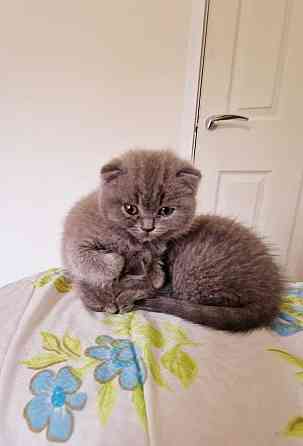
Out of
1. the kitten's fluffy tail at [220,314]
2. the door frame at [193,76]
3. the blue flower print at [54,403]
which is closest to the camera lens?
the blue flower print at [54,403]

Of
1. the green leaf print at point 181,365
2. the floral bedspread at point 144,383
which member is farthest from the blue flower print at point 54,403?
the green leaf print at point 181,365

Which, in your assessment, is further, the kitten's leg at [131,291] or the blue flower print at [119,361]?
the kitten's leg at [131,291]

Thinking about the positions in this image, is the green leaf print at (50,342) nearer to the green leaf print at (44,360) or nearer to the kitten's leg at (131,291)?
the green leaf print at (44,360)

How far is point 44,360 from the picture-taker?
356 mm

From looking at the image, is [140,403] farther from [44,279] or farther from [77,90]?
[77,90]

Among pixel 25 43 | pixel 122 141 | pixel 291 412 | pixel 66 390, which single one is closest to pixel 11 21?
pixel 25 43

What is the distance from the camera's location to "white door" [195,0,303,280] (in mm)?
1054

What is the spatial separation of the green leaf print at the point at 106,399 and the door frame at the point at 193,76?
1009 mm

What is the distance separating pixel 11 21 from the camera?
1084mm

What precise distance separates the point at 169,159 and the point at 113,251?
205 mm

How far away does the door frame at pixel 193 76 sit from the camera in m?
1.03

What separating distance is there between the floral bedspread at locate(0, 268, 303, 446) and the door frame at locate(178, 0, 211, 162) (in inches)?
34.8

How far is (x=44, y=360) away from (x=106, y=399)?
106mm

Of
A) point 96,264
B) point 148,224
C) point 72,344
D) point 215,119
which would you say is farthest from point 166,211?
point 215,119
